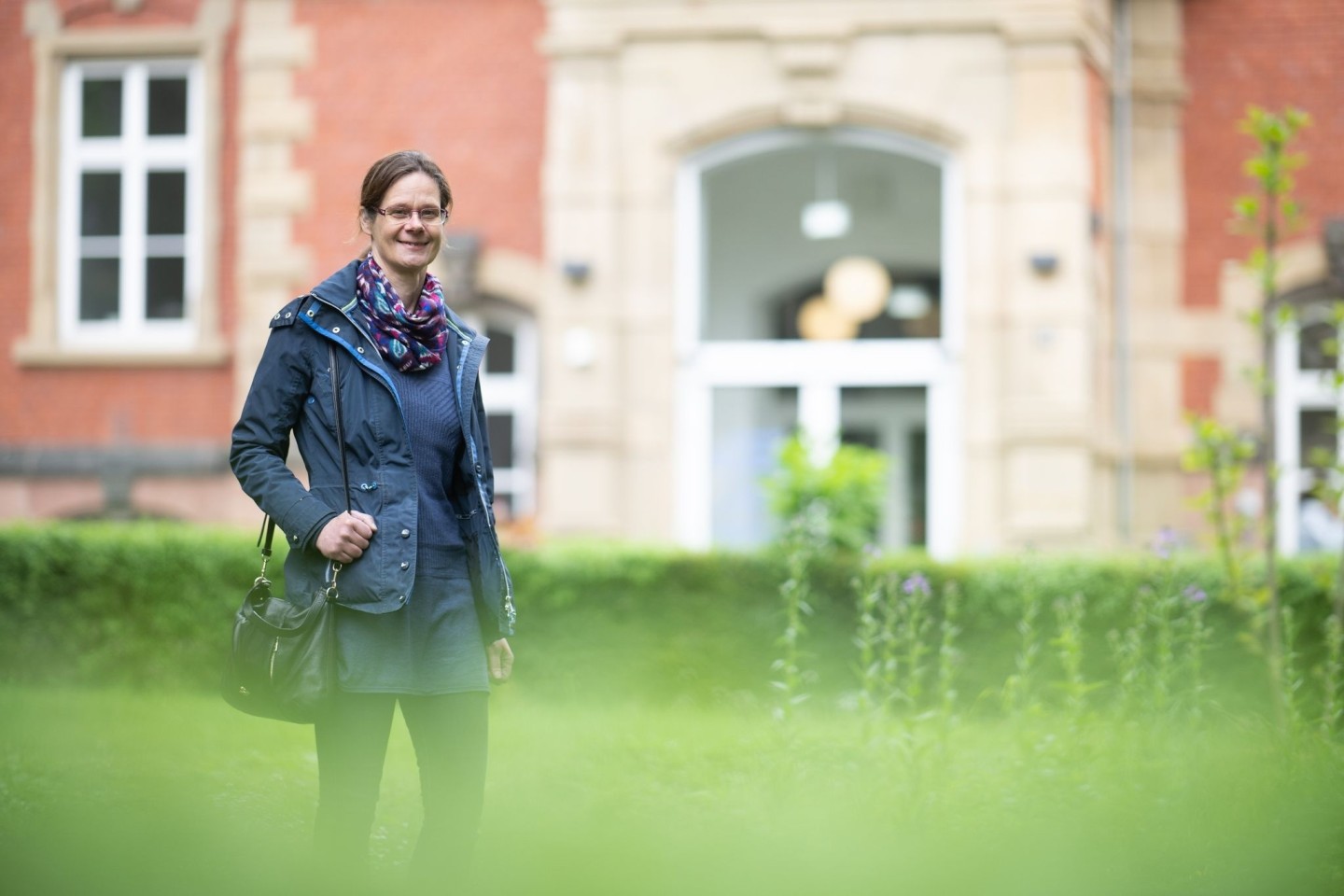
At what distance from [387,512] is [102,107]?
1117 centimetres

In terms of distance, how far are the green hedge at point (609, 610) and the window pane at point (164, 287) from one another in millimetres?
4708

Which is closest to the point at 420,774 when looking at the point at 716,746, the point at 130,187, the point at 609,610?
the point at 716,746

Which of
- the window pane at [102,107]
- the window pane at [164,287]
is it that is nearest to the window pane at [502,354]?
the window pane at [164,287]

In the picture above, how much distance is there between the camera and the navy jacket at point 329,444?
3666 mm

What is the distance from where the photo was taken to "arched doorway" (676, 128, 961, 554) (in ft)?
38.9

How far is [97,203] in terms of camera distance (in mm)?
13711

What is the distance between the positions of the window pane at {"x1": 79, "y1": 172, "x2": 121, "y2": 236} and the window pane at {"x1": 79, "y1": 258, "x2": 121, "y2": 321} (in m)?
0.26

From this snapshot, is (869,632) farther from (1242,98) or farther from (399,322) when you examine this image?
(1242,98)

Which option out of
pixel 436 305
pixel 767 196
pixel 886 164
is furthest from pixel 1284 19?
pixel 436 305

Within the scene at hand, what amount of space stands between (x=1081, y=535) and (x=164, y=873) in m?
7.86

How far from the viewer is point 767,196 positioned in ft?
45.3

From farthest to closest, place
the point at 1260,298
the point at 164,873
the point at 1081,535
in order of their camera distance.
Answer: the point at 1260,298 < the point at 1081,535 < the point at 164,873

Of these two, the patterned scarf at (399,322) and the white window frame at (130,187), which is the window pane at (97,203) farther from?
the patterned scarf at (399,322)

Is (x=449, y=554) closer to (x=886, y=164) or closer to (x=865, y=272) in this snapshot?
(x=886, y=164)
